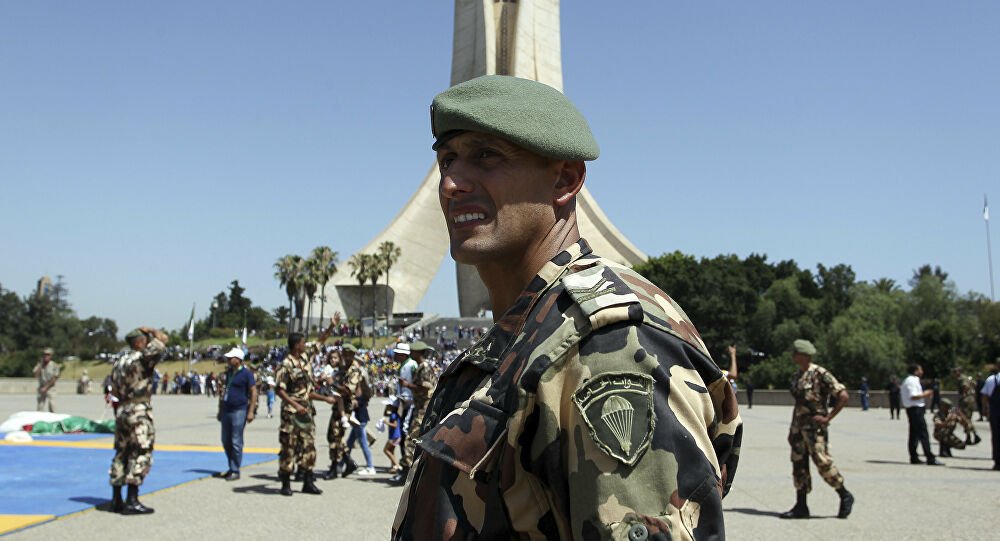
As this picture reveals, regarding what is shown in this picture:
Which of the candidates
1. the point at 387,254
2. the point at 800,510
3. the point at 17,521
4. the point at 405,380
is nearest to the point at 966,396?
the point at 800,510

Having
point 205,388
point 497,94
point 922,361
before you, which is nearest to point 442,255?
point 205,388

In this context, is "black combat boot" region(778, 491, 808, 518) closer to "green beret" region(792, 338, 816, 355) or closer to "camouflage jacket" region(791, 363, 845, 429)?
"camouflage jacket" region(791, 363, 845, 429)

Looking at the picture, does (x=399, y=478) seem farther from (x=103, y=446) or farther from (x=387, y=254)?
(x=387, y=254)

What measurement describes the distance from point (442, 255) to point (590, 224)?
37.0 ft

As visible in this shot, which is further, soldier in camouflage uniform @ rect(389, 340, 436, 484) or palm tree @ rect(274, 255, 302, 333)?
palm tree @ rect(274, 255, 302, 333)

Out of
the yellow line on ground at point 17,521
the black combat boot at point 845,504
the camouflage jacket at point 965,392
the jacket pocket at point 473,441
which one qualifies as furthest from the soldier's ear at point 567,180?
the camouflage jacket at point 965,392

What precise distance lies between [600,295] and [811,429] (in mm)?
6451

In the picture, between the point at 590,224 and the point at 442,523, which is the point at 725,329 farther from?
the point at 442,523

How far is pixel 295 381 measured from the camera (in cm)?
803

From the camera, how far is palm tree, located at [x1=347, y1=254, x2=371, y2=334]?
5106cm

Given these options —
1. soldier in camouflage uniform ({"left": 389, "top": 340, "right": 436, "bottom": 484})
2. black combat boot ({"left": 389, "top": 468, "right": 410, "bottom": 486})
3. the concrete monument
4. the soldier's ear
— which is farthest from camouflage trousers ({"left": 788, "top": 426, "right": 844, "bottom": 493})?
the concrete monument

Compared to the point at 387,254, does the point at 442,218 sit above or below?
above

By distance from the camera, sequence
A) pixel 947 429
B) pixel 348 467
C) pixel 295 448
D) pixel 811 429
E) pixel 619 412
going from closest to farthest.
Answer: pixel 619 412
pixel 811 429
pixel 295 448
pixel 348 467
pixel 947 429

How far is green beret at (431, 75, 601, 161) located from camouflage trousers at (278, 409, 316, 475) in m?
6.94
